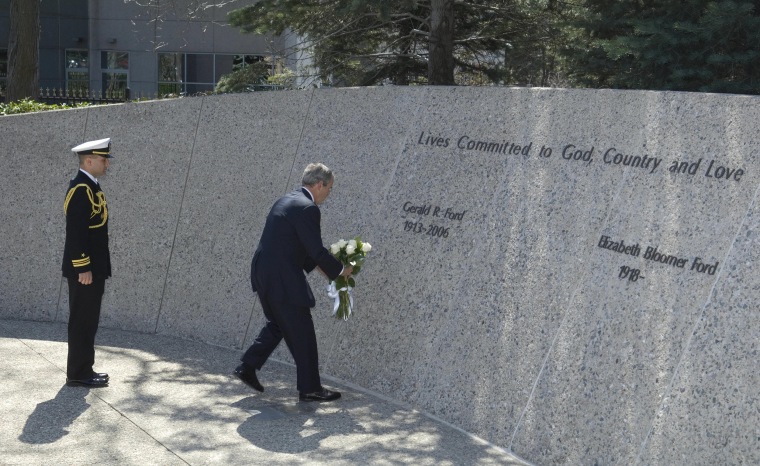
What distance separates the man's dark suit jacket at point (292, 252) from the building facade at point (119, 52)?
104ft

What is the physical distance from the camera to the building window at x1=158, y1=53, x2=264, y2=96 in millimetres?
38875

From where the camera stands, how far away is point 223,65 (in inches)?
1533

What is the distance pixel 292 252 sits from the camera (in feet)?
22.2

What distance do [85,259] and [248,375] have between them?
4.70 feet

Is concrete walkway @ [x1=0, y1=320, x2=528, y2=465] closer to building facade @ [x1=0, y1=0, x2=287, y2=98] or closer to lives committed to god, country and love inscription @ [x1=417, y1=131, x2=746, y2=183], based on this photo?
lives committed to god, country and love inscription @ [x1=417, y1=131, x2=746, y2=183]

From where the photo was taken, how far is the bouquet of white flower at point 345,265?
696 cm

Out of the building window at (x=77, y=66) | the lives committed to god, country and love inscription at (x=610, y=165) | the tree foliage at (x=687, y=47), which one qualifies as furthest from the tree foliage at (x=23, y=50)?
the building window at (x=77, y=66)

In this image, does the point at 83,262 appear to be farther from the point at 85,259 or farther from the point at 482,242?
the point at 482,242

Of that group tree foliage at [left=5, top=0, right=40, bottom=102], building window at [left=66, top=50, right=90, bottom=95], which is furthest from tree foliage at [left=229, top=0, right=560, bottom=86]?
building window at [left=66, top=50, right=90, bottom=95]

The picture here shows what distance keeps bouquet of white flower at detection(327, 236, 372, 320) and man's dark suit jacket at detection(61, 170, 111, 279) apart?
1.70 metres

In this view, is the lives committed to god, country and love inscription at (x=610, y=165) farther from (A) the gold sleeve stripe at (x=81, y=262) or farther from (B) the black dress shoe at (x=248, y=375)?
(A) the gold sleeve stripe at (x=81, y=262)

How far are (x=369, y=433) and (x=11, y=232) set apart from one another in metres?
5.03

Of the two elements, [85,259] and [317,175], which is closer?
[317,175]

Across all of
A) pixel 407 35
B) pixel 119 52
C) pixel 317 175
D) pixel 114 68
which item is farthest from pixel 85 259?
pixel 114 68
